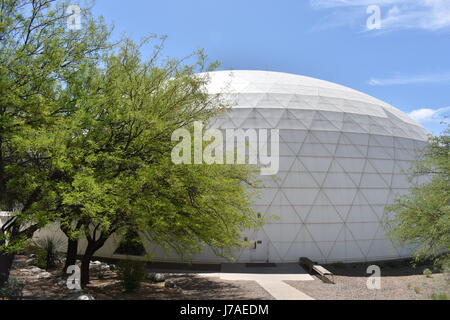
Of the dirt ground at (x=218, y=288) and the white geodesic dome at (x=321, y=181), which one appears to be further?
the white geodesic dome at (x=321, y=181)

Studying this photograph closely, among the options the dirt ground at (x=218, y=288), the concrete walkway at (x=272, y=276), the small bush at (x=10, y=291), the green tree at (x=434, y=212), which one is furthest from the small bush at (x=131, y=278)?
the green tree at (x=434, y=212)

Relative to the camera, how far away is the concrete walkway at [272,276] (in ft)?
39.5

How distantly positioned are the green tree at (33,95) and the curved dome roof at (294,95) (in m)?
11.6

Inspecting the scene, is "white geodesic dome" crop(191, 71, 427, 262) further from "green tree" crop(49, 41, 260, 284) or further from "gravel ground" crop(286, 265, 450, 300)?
"green tree" crop(49, 41, 260, 284)

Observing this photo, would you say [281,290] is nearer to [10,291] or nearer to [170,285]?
[170,285]

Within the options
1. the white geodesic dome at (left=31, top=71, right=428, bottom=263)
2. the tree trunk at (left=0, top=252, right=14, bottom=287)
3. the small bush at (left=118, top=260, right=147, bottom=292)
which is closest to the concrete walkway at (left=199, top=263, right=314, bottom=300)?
the white geodesic dome at (left=31, top=71, right=428, bottom=263)

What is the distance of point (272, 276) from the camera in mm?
15086

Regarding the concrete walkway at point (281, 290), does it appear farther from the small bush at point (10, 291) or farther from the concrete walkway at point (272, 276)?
the small bush at point (10, 291)

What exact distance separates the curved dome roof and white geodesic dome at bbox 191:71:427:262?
13cm

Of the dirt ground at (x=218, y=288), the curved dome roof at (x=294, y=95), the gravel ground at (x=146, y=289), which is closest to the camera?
the gravel ground at (x=146, y=289)

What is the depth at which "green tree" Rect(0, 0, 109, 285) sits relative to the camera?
8.37 meters
